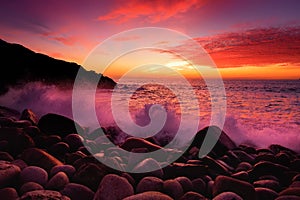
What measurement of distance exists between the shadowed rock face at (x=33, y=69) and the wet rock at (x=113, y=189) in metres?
9.62

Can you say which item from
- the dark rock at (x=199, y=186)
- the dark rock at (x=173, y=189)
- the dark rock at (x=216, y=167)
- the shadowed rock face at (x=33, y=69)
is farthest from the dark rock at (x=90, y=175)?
the shadowed rock face at (x=33, y=69)

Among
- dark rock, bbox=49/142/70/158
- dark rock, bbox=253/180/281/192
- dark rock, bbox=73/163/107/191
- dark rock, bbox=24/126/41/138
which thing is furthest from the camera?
dark rock, bbox=24/126/41/138

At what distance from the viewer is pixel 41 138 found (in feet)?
14.4

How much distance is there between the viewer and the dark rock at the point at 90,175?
3.29 metres

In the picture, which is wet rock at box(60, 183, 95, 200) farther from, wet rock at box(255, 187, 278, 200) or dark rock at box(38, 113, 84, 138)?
dark rock at box(38, 113, 84, 138)

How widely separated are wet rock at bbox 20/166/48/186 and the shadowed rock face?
361 inches

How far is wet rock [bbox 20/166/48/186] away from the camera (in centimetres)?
323

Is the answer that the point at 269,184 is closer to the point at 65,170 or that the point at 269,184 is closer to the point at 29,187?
the point at 65,170

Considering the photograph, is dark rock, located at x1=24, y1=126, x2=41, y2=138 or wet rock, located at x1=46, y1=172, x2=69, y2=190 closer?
wet rock, located at x1=46, y1=172, x2=69, y2=190

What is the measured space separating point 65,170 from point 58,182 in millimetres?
265

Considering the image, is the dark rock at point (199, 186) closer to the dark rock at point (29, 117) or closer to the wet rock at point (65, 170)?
the wet rock at point (65, 170)

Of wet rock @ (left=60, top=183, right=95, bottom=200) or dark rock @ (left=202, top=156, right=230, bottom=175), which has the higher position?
dark rock @ (left=202, top=156, right=230, bottom=175)

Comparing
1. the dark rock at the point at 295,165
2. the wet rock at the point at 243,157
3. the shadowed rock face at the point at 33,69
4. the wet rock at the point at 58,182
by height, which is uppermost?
the shadowed rock face at the point at 33,69

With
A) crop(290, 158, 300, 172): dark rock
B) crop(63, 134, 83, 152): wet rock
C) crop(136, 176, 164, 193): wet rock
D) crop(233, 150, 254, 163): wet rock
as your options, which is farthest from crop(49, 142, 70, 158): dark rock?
crop(290, 158, 300, 172): dark rock
